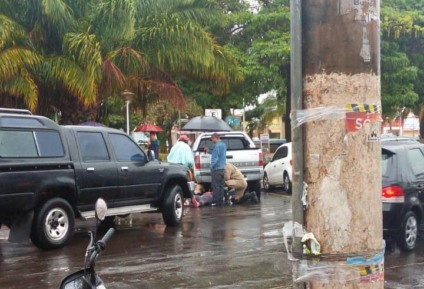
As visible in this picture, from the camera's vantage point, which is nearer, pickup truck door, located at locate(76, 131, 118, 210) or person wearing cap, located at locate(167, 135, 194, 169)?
pickup truck door, located at locate(76, 131, 118, 210)

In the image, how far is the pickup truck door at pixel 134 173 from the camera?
36.5ft

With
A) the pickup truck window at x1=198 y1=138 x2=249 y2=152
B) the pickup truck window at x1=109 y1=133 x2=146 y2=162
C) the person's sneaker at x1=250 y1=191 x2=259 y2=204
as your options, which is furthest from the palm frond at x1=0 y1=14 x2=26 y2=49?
the person's sneaker at x1=250 y1=191 x2=259 y2=204

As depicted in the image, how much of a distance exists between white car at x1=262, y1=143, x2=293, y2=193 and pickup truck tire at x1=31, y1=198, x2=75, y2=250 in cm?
1089

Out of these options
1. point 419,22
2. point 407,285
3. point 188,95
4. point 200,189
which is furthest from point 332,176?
point 419,22

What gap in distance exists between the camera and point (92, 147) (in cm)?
1066

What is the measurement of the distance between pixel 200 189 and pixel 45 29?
6.02 metres

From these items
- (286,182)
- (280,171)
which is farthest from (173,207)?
(280,171)

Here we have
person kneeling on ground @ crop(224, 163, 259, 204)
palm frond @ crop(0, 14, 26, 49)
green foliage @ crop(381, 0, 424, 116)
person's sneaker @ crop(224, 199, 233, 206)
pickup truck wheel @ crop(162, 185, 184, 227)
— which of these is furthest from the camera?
green foliage @ crop(381, 0, 424, 116)

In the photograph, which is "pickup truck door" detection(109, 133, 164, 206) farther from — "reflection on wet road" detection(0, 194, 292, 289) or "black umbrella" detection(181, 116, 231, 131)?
"black umbrella" detection(181, 116, 231, 131)

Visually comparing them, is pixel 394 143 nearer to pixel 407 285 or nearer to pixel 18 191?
pixel 407 285

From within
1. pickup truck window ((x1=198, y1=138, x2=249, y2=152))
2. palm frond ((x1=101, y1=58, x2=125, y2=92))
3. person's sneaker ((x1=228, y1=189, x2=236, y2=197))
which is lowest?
person's sneaker ((x1=228, y1=189, x2=236, y2=197))

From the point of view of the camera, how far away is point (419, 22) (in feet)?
92.0

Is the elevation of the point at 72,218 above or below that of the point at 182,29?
below

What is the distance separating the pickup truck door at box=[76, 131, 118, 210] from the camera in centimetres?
1023
